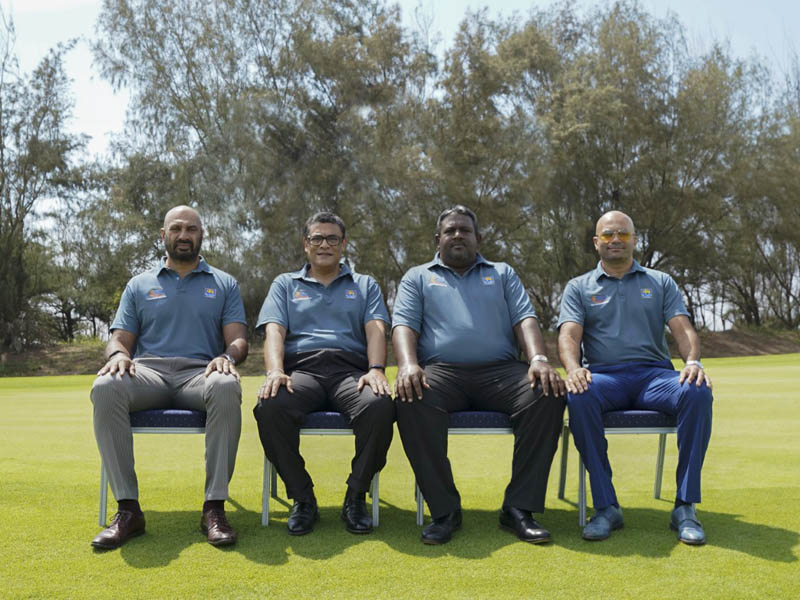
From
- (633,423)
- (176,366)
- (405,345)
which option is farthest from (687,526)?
(176,366)

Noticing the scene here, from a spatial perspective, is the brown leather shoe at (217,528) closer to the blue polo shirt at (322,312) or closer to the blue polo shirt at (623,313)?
the blue polo shirt at (322,312)

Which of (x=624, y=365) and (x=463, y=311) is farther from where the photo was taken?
(x=463, y=311)

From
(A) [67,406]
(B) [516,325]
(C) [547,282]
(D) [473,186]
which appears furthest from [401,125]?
(B) [516,325]

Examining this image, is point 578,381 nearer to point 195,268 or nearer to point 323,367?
point 323,367

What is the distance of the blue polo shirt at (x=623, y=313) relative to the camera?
12.3 feet

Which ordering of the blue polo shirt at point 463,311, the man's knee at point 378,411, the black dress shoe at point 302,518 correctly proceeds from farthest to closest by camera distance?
the blue polo shirt at point 463,311 < the man's knee at point 378,411 < the black dress shoe at point 302,518

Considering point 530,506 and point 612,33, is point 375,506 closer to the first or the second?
point 530,506

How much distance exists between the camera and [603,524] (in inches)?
124

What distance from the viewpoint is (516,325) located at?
12.5 feet

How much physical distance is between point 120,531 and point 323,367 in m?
1.17

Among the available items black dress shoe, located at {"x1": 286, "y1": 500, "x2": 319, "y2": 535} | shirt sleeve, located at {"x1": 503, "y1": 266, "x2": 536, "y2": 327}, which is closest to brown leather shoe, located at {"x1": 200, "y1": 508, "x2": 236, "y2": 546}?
black dress shoe, located at {"x1": 286, "y1": 500, "x2": 319, "y2": 535}

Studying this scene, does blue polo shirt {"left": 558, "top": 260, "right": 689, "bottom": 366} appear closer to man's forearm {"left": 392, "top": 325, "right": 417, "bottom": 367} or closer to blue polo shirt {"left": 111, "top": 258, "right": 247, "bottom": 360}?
man's forearm {"left": 392, "top": 325, "right": 417, "bottom": 367}

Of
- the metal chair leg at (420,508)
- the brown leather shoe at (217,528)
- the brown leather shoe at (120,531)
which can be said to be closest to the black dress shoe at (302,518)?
the brown leather shoe at (217,528)

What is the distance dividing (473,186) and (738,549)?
19.5m
